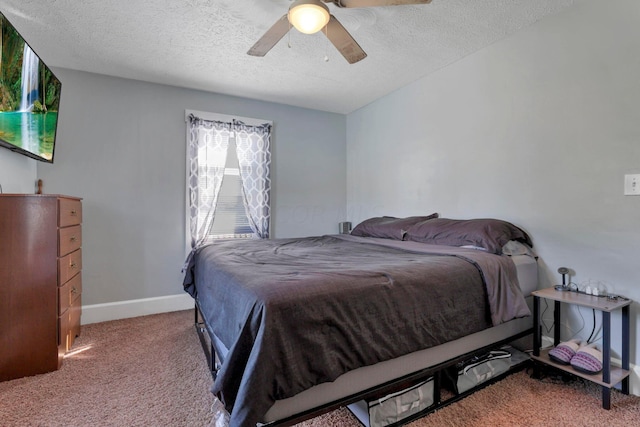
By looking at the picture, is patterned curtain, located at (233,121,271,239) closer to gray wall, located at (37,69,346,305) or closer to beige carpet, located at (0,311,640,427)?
gray wall, located at (37,69,346,305)

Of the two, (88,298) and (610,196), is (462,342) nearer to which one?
(610,196)

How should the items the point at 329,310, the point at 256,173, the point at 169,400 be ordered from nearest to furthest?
the point at 329,310, the point at 169,400, the point at 256,173

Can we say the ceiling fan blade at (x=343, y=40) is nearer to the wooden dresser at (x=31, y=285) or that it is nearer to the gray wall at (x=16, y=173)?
the wooden dresser at (x=31, y=285)

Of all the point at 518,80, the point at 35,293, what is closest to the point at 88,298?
the point at 35,293

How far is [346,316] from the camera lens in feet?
4.13

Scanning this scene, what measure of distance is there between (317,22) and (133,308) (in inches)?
124

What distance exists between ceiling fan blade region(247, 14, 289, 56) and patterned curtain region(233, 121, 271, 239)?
64.3 inches

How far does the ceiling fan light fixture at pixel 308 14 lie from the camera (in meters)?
1.55

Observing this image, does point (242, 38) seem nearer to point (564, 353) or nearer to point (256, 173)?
point (256, 173)

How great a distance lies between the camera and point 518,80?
2.33 metres

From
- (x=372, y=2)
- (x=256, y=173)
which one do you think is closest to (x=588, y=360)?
(x=372, y=2)

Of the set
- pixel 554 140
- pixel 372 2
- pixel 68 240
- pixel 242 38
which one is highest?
pixel 242 38

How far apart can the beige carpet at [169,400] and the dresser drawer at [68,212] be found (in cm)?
101

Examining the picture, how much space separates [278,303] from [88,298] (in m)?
2.83
